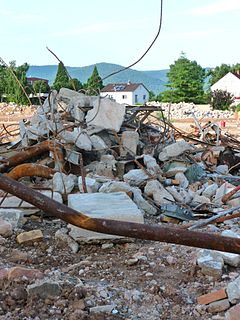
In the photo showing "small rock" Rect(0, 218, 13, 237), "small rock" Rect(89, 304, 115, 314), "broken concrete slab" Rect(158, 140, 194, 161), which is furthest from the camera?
"broken concrete slab" Rect(158, 140, 194, 161)

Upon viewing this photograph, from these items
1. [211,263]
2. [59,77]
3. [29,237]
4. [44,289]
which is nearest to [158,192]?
[29,237]

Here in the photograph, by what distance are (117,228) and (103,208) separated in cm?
279

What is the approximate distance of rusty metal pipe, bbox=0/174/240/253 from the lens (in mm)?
1090

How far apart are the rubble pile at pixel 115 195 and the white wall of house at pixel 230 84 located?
53.6m

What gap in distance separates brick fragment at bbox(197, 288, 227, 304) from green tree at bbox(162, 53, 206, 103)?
45463 mm

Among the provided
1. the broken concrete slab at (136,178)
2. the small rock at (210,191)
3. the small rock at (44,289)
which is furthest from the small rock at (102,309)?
the small rock at (210,191)

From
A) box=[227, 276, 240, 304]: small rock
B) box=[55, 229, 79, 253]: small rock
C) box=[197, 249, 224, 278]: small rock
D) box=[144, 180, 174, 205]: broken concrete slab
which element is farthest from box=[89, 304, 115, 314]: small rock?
box=[144, 180, 174, 205]: broken concrete slab

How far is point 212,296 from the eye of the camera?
2617 mm

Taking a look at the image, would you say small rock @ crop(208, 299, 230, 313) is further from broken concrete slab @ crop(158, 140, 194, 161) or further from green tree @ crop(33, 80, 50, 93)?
broken concrete slab @ crop(158, 140, 194, 161)

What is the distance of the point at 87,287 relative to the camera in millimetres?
2734

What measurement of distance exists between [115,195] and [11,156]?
181 centimetres

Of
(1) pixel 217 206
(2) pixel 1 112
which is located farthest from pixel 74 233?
(2) pixel 1 112

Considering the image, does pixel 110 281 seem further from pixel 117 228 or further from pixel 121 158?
pixel 121 158

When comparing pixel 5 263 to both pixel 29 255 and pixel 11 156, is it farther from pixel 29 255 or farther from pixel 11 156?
→ pixel 11 156
